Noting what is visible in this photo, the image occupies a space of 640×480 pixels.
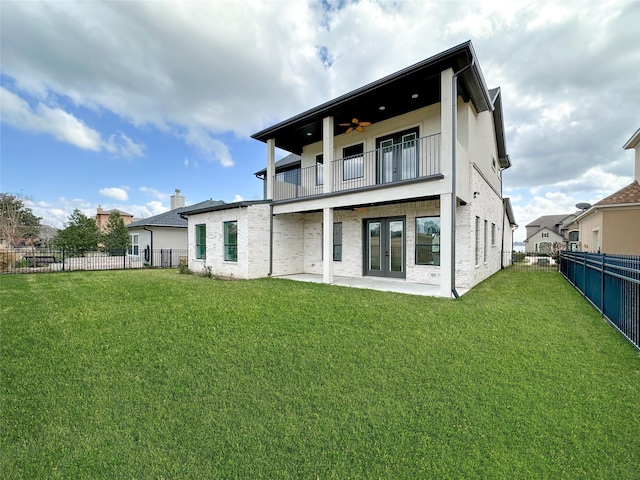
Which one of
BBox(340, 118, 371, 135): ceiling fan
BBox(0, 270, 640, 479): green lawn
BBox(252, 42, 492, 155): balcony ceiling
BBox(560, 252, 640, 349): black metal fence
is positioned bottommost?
BBox(0, 270, 640, 479): green lawn

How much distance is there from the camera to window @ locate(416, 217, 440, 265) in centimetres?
967

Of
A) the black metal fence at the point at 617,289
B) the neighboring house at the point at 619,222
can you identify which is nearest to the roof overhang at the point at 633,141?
the neighboring house at the point at 619,222

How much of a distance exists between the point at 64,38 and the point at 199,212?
23.6ft

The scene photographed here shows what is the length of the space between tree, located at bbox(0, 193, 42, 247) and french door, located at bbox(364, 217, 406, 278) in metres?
24.3

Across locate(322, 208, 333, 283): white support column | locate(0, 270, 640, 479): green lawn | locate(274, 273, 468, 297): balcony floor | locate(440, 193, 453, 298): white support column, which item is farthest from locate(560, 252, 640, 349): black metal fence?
locate(322, 208, 333, 283): white support column

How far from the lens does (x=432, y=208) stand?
979cm

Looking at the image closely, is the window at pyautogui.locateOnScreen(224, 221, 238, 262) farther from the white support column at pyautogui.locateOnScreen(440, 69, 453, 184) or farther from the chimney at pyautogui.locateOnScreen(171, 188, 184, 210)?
the chimney at pyautogui.locateOnScreen(171, 188, 184, 210)

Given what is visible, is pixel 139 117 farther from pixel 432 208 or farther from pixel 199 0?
pixel 432 208

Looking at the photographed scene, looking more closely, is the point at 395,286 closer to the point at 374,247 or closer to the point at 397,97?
the point at 374,247

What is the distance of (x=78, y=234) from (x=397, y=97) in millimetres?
27636

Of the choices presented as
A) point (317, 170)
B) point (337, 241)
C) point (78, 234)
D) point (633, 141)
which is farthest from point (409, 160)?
point (78, 234)

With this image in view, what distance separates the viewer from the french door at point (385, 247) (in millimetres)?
10570

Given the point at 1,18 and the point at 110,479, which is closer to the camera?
the point at 110,479

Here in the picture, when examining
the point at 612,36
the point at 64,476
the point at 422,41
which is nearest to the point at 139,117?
the point at 422,41
